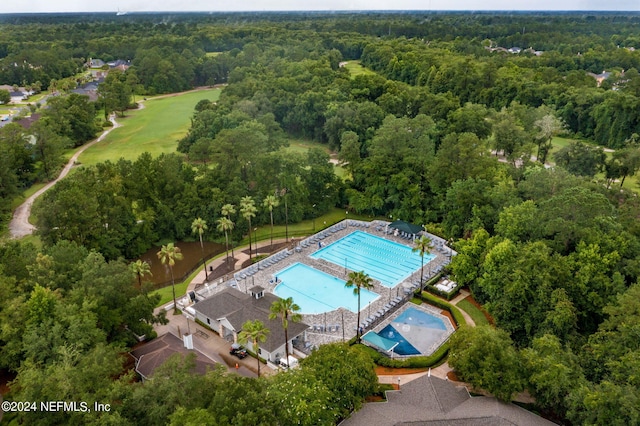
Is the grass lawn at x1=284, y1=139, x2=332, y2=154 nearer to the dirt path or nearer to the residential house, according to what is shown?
the dirt path

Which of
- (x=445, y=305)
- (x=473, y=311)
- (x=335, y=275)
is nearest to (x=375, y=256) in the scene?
(x=335, y=275)

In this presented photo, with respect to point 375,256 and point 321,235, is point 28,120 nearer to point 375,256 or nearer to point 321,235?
point 321,235

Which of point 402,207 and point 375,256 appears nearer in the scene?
point 375,256

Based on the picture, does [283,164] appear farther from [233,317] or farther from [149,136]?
[149,136]

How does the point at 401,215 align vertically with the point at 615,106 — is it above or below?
below

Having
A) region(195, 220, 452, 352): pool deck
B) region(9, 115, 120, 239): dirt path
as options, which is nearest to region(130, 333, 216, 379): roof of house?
region(195, 220, 452, 352): pool deck

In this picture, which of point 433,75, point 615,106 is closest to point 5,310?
point 615,106
